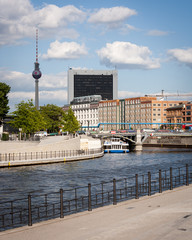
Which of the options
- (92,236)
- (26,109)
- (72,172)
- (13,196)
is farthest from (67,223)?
(26,109)

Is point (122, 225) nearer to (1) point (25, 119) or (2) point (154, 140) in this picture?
(1) point (25, 119)

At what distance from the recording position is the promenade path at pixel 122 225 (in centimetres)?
1511

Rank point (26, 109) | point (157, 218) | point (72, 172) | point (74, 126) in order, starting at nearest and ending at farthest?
point (157, 218) → point (72, 172) → point (26, 109) → point (74, 126)

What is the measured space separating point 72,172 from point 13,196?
23.3m

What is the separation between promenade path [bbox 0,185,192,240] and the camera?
595 inches

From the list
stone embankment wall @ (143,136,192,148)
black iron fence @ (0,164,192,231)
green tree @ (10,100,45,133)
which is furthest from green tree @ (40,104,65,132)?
black iron fence @ (0,164,192,231)

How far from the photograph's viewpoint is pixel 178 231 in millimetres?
15484

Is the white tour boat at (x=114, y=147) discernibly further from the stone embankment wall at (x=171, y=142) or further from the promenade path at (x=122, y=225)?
the promenade path at (x=122, y=225)

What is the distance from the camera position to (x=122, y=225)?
16609mm

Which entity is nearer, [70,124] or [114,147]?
[70,124]

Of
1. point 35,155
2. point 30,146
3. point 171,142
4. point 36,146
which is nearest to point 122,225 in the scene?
point 35,155

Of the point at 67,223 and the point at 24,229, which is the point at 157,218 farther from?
the point at 24,229

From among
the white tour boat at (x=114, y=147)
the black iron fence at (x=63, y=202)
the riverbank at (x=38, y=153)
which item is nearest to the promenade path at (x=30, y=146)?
the riverbank at (x=38, y=153)

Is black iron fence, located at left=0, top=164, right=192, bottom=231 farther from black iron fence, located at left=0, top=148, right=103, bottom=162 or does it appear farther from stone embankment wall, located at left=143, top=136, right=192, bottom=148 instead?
stone embankment wall, located at left=143, top=136, right=192, bottom=148
